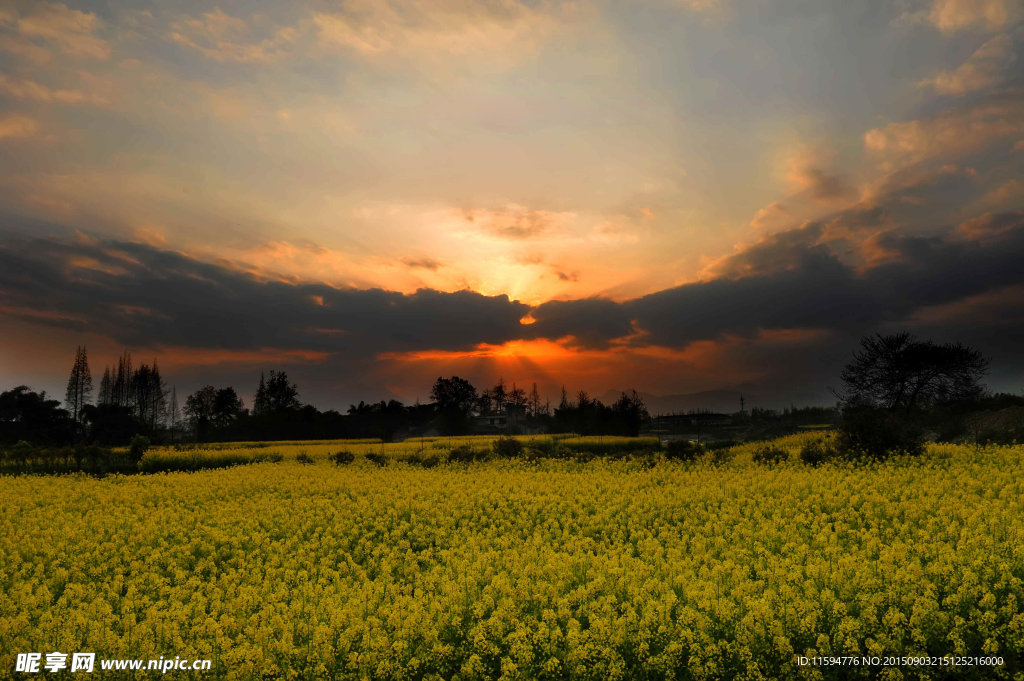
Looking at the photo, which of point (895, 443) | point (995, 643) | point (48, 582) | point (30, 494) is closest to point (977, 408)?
point (895, 443)

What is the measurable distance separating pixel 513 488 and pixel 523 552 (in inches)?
270

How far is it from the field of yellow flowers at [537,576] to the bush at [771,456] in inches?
252

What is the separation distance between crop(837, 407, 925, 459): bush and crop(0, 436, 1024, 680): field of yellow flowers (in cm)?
334

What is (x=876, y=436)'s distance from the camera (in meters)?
22.0

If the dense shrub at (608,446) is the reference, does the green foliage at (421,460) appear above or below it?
above

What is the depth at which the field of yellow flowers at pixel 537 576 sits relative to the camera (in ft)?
18.5

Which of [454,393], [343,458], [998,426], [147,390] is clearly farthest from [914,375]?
[147,390]

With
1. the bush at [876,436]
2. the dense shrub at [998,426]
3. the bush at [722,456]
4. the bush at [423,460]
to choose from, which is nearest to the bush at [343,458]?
Answer: the bush at [423,460]

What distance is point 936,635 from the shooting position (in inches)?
232

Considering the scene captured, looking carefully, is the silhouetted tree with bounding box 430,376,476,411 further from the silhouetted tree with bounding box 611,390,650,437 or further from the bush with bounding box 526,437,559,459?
the bush with bounding box 526,437,559,459

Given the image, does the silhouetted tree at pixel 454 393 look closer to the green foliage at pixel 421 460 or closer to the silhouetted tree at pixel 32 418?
the silhouetted tree at pixel 32 418

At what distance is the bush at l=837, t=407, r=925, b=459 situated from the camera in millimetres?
21297

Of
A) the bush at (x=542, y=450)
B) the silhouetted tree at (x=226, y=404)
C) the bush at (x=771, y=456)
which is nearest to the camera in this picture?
the bush at (x=771, y=456)

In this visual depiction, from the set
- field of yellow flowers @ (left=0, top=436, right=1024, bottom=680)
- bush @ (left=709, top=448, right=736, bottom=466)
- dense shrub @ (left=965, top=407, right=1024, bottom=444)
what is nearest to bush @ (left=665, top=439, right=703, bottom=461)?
bush @ (left=709, top=448, right=736, bottom=466)
